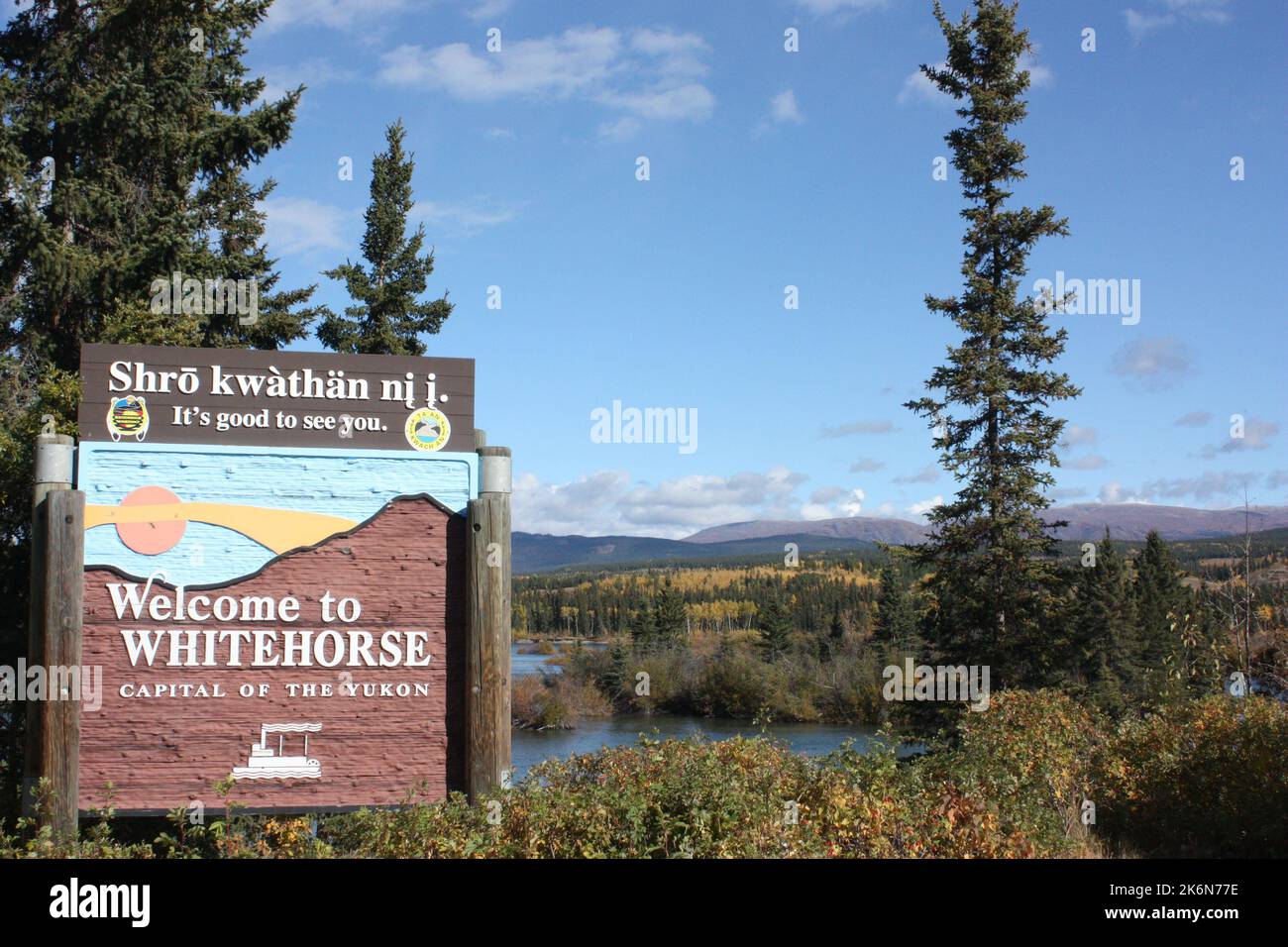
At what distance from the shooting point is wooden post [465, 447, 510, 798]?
8.16m

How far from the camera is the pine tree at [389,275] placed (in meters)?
30.5

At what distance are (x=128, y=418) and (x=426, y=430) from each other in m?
2.37

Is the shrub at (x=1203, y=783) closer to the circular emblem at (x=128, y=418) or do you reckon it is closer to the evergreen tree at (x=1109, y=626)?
the circular emblem at (x=128, y=418)

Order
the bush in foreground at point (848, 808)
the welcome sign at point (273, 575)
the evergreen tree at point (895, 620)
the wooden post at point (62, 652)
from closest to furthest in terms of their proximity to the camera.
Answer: the bush in foreground at point (848, 808), the wooden post at point (62, 652), the welcome sign at point (273, 575), the evergreen tree at point (895, 620)

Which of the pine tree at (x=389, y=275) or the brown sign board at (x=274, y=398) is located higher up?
the pine tree at (x=389, y=275)

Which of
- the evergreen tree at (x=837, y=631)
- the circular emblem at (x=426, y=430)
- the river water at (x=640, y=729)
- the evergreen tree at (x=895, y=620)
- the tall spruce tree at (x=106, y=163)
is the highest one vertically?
the tall spruce tree at (x=106, y=163)

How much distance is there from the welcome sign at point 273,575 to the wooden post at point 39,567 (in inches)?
7.0

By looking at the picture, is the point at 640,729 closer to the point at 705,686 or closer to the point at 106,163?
the point at 705,686

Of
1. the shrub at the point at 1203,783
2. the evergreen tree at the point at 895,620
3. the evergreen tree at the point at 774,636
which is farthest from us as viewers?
the evergreen tree at the point at 774,636

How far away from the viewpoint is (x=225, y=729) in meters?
8.10

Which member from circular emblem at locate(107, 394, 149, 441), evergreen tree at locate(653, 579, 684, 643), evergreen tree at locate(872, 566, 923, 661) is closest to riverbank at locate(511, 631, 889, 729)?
evergreen tree at locate(872, 566, 923, 661)

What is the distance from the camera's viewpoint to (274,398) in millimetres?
8586

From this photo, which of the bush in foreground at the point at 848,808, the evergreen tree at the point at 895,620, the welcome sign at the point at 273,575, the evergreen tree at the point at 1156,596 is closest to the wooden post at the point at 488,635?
the welcome sign at the point at 273,575
